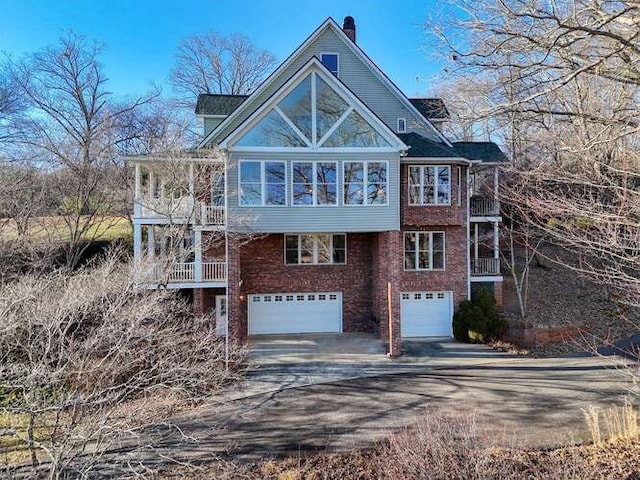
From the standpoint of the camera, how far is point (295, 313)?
16250mm

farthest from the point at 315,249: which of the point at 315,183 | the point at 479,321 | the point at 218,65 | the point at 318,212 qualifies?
the point at 218,65

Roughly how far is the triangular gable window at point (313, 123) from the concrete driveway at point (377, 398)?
7545 millimetres

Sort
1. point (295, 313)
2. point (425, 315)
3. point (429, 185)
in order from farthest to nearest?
point (295, 313), point (425, 315), point (429, 185)

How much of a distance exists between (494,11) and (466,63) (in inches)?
31.1

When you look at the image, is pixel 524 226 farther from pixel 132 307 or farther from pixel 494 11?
pixel 132 307

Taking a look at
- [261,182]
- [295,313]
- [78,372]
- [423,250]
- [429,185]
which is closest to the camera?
[78,372]

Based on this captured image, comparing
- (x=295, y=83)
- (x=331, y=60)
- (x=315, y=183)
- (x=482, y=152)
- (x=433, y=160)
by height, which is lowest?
(x=315, y=183)

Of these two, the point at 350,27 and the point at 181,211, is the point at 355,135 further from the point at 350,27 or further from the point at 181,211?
the point at 350,27

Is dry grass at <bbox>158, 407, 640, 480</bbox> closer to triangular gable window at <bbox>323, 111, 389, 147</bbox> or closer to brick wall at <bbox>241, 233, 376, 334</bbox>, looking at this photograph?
brick wall at <bbox>241, 233, 376, 334</bbox>

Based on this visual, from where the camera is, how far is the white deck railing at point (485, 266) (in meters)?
16.3

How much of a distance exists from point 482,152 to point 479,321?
7.37 metres

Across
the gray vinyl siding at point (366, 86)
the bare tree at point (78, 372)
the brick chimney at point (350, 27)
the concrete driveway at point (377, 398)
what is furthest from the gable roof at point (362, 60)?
the bare tree at point (78, 372)

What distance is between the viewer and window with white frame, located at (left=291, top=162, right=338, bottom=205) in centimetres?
1374

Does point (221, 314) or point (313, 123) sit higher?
point (313, 123)
